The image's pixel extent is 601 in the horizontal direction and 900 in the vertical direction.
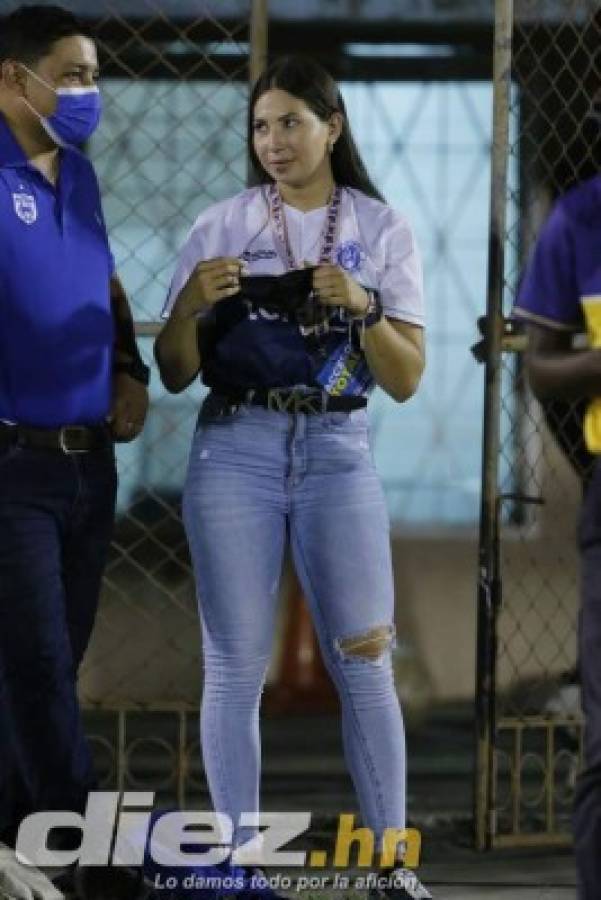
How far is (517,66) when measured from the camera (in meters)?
8.38

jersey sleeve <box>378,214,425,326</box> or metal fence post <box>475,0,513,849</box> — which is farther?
metal fence post <box>475,0,513,849</box>

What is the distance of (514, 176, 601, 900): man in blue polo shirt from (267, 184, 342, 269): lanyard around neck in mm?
939

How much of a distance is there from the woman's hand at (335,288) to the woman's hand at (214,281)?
6.9 inches

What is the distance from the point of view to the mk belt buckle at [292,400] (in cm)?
463

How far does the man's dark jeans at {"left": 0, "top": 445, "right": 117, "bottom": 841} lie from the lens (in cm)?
459

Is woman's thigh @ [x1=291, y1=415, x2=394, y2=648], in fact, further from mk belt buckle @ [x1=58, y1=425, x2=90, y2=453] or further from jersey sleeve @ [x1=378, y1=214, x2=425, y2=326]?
mk belt buckle @ [x1=58, y1=425, x2=90, y2=453]

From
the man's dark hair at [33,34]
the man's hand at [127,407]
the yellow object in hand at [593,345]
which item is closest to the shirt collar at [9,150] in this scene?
the man's dark hair at [33,34]

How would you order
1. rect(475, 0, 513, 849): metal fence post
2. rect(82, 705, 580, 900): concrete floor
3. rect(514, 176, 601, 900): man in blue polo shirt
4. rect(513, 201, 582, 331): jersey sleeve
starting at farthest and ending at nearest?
rect(475, 0, 513, 849): metal fence post → rect(82, 705, 580, 900): concrete floor → rect(513, 201, 582, 331): jersey sleeve → rect(514, 176, 601, 900): man in blue polo shirt

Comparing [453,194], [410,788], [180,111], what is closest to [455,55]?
[453,194]

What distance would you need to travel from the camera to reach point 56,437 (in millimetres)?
4625

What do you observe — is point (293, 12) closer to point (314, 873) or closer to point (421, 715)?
point (421, 715)

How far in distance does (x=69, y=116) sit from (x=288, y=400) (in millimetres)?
815

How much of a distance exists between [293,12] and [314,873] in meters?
4.45

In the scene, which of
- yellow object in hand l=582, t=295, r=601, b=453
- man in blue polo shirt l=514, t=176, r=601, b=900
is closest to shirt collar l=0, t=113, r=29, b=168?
man in blue polo shirt l=514, t=176, r=601, b=900
